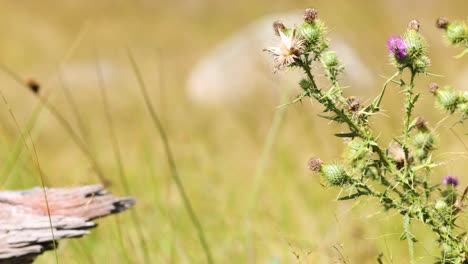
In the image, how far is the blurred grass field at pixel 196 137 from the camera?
326 centimetres

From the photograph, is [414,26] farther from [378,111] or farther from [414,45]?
[378,111]

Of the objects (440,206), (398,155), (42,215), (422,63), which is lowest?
(440,206)

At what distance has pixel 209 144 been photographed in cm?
536

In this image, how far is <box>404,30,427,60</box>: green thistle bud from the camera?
1500mm

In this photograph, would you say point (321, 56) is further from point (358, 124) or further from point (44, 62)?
point (44, 62)

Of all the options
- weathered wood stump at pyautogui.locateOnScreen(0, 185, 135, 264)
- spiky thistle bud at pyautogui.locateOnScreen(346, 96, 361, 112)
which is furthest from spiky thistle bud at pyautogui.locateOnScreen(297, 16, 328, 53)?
weathered wood stump at pyautogui.locateOnScreen(0, 185, 135, 264)

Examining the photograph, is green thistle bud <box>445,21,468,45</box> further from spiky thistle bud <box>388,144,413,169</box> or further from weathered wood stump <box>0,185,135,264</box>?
weathered wood stump <box>0,185,135,264</box>

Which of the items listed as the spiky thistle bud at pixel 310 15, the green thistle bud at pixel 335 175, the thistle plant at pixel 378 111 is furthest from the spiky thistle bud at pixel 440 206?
the spiky thistle bud at pixel 310 15

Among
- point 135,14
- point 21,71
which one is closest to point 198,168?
point 21,71

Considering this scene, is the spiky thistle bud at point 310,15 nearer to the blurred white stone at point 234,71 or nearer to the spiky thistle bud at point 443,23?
the spiky thistle bud at point 443,23

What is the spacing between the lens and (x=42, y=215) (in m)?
2.04

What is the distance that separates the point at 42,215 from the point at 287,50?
915mm

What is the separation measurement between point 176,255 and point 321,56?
1.84 m

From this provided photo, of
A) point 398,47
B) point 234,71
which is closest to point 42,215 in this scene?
point 398,47
